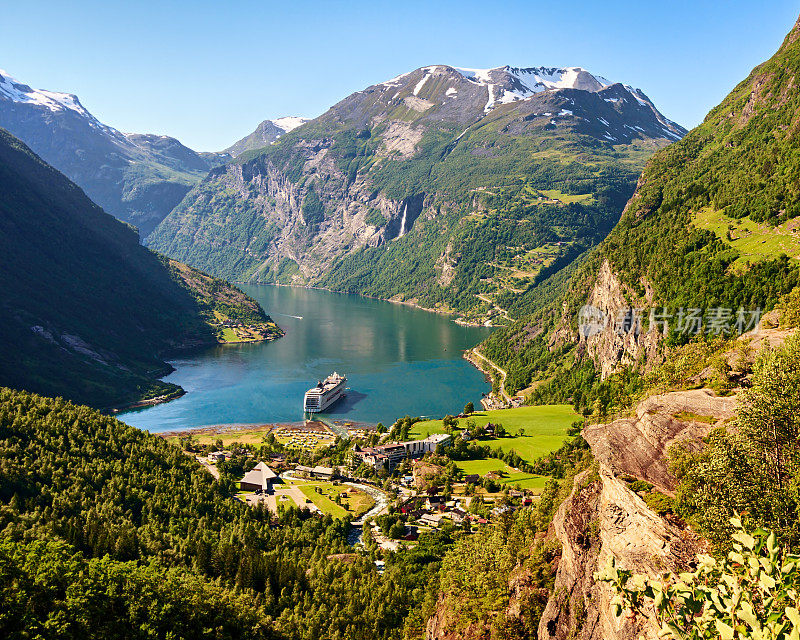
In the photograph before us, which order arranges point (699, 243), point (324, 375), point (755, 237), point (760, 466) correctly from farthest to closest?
point (324, 375) → point (699, 243) → point (755, 237) → point (760, 466)

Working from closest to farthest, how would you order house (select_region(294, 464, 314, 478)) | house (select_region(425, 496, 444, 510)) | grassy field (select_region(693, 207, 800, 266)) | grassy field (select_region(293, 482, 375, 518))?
1. house (select_region(425, 496, 444, 510))
2. grassy field (select_region(293, 482, 375, 518))
3. grassy field (select_region(693, 207, 800, 266))
4. house (select_region(294, 464, 314, 478))

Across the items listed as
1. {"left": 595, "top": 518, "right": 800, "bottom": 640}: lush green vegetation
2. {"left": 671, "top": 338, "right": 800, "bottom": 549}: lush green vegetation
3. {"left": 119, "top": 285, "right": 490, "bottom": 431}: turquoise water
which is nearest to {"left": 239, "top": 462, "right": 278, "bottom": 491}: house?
{"left": 119, "top": 285, "right": 490, "bottom": 431}: turquoise water

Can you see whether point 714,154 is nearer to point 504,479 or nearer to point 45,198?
point 504,479

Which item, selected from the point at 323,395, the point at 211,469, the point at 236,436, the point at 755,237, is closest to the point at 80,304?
the point at 323,395

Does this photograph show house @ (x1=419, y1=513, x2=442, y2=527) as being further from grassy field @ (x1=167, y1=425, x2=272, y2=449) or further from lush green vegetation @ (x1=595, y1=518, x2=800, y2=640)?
lush green vegetation @ (x1=595, y1=518, x2=800, y2=640)

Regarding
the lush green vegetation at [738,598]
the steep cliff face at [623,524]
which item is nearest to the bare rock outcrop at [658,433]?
the steep cliff face at [623,524]

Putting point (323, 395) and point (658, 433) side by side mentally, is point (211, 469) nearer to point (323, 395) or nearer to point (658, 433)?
point (323, 395)

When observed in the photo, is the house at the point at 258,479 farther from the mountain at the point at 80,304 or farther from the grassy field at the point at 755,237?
the grassy field at the point at 755,237

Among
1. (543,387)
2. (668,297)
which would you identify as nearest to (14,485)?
(668,297)
